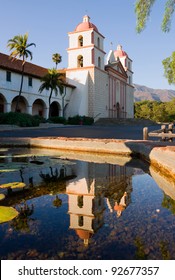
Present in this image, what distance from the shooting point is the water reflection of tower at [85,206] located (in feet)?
8.51

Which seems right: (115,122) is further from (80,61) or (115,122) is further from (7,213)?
(7,213)

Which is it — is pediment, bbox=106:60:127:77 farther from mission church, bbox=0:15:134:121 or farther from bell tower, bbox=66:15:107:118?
bell tower, bbox=66:15:107:118

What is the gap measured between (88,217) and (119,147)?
5.46 metres

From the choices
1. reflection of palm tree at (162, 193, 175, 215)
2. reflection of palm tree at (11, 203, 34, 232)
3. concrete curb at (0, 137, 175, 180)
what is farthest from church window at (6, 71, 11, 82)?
reflection of palm tree at (162, 193, 175, 215)

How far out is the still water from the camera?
217 centimetres

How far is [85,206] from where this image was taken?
3.22m

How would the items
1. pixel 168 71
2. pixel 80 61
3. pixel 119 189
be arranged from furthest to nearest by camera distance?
pixel 80 61, pixel 168 71, pixel 119 189

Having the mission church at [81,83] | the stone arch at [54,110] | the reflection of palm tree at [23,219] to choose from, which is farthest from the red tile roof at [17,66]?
the reflection of palm tree at [23,219]

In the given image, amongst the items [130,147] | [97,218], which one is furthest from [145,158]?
[97,218]

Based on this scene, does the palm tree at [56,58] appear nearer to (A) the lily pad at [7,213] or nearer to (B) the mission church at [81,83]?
(B) the mission church at [81,83]

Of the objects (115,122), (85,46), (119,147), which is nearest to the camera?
(119,147)

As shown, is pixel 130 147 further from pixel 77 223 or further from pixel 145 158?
pixel 77 223

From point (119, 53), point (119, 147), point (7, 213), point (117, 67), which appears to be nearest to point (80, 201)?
point (7, 213)

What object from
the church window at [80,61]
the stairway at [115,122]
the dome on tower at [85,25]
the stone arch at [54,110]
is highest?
the dome on tower at [85,25]
